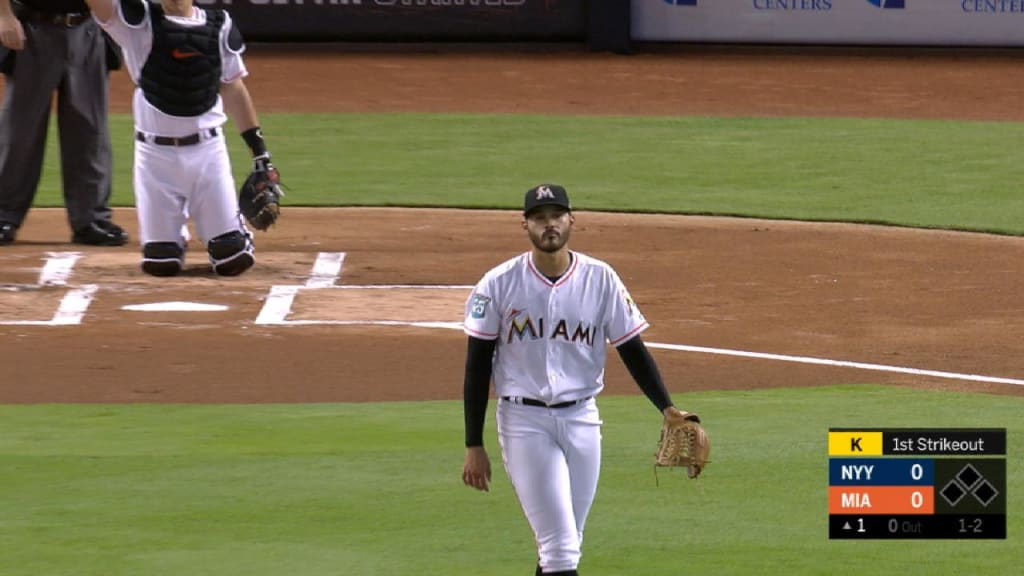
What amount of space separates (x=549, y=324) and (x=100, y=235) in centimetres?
894

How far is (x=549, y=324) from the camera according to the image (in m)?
6.71

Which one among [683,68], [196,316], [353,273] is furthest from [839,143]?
[196,316]

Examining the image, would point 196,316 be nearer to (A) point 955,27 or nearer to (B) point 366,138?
(B) point 366,138

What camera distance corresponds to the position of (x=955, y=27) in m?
28.8

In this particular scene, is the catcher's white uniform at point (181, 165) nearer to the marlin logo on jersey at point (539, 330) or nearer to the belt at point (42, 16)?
the belt at point (42, 16)

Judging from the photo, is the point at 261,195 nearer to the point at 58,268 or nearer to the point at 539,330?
the point at 58,268

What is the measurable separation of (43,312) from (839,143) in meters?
11.2

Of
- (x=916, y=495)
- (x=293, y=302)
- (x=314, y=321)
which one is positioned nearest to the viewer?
(x=916, y=495)

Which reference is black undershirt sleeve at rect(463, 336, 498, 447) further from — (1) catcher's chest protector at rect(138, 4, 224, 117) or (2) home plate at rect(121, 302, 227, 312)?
(1) catcher's chest protector at rect(138, 4, 224, 117)

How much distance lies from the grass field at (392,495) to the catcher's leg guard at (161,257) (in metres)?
3.48

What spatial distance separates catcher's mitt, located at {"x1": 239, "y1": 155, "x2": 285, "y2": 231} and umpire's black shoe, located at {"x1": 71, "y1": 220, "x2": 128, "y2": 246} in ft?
5.98

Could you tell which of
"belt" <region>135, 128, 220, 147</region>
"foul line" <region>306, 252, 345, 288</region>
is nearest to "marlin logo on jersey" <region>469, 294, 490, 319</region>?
"foul line" <region>306, 252, 345, 288</region>

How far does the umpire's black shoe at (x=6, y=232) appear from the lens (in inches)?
592

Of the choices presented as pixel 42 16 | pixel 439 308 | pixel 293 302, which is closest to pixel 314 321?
pixel 293 302
